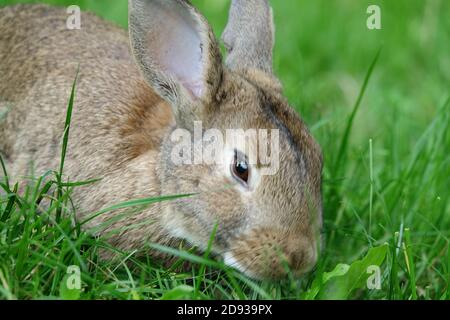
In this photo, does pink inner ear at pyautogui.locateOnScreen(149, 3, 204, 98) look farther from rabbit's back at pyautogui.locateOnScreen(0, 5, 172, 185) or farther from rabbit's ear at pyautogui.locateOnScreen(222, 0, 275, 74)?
rabbit's ear at pyautogui.locateOnScreen(222, 0, 275, 74)

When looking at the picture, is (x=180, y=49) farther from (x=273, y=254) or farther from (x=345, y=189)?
(x=345, y=189)

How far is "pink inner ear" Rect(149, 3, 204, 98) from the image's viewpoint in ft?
14.6

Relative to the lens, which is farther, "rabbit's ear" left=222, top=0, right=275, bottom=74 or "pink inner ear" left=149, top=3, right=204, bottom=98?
"rabbit's ear" left=222, top=0, right=275, bottom=74

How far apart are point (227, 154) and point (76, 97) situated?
1198 millimetres

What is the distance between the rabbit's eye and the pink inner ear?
445mm

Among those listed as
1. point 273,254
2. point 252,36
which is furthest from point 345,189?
point 273,254

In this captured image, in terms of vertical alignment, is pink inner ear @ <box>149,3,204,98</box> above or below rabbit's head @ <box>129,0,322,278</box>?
above

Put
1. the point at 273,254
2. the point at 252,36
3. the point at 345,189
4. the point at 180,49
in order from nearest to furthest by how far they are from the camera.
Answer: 1. the point at 273,254
2. the point at 180,49
3. the point at 252,36
4. the point at 345,189

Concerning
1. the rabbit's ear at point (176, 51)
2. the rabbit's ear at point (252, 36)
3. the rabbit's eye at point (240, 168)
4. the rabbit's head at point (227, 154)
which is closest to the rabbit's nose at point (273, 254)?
the rabbit's head at point (227, 154)

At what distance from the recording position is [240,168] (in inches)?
162

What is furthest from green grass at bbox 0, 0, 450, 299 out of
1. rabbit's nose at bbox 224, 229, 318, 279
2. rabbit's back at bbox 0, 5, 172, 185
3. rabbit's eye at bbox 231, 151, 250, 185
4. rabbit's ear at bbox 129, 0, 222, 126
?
rabbit's ear at bbox 129, 0, 222, 126

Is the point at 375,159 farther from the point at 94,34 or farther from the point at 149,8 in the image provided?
the point at 149,8

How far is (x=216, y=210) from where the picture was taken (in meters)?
4.15
